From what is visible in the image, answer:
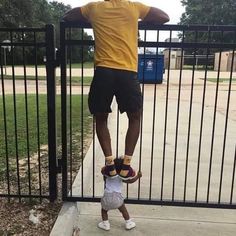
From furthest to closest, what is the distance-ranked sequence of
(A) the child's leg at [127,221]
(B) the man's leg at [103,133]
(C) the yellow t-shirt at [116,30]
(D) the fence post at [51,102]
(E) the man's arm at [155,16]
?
1. (D) the fence post at [51,102]
2. (A) the child's leg at [127,221]
3. (B) the man's leg at [103,133]
4. (E) the man's arm at [155,16]
5. (C) the yellow t-shirt at [116,30]

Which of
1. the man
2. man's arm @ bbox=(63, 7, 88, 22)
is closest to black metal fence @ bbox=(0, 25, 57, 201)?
man's arm @ bbox=(63, 7, 88, 22)

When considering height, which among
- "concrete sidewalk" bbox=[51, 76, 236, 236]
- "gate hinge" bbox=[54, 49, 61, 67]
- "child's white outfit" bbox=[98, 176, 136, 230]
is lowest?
"concrete sidewalk" bbox=[51, 76, 236, 236]

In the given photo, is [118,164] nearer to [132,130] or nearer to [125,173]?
[125,173]

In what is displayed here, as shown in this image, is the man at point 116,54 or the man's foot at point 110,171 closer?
the man at point 116,54

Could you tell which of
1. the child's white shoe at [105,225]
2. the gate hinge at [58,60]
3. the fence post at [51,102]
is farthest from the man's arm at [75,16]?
the child's white shoe at [105,225]

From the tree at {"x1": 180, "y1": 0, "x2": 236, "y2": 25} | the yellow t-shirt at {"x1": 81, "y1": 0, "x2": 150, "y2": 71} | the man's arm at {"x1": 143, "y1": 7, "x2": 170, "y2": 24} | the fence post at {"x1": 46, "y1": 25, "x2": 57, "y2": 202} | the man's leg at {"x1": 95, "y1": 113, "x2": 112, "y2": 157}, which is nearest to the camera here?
the yellow t-shirt at {"x1": 81, "y1": 0, "x2": 150, "y2": 71}

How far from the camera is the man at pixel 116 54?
123 inches

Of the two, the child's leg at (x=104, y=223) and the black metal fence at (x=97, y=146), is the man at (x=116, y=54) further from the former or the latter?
the child's leg at (x=104, y=223)

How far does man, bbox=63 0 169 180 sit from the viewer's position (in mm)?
3121

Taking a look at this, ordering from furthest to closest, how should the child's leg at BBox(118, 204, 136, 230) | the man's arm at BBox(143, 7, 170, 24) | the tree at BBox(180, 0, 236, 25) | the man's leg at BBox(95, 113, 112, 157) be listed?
the tree at BBox(180, 0, 236, 25) < the child's leg at BBox(118, 204, 136, 230) < the man's leg at BBox(95, 113, 112, 157) < the man's arm at BBox(143, 7, 170, 24)

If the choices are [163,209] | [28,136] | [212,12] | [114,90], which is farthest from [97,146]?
[212,12]

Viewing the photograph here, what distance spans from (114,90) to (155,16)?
0.72m

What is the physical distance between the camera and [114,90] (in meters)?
3.23

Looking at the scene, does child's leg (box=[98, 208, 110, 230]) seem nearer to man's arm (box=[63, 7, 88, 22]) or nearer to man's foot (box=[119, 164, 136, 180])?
man's foot (box=[119, 164, 136, 180])
